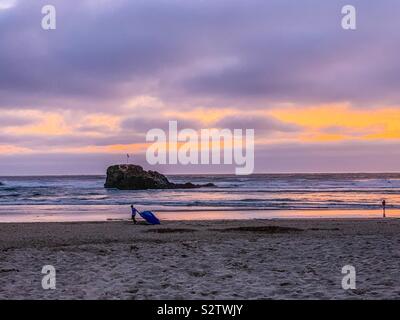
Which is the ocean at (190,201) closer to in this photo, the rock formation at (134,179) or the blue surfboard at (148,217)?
the blue surfboard at (148,217)

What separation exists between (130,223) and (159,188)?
46.9 meters

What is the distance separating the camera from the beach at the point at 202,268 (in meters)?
7.94

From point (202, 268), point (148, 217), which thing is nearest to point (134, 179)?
point (148, 217)

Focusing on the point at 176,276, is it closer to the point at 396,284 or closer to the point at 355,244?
the point at 396,284

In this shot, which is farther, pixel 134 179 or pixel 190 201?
pixel 134 179

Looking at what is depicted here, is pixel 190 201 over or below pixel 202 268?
below

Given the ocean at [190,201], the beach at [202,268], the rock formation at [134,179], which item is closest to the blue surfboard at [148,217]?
the beach at [202,268]

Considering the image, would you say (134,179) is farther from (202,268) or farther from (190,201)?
(202,268)

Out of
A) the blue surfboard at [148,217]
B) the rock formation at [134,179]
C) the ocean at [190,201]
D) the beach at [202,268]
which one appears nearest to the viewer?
the beach at [202,268]

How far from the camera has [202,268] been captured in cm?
1005

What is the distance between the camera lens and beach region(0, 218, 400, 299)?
794 cm

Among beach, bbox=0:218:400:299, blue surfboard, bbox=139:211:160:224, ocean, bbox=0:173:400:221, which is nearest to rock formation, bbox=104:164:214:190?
ocean, bbox=0:173:400:221
